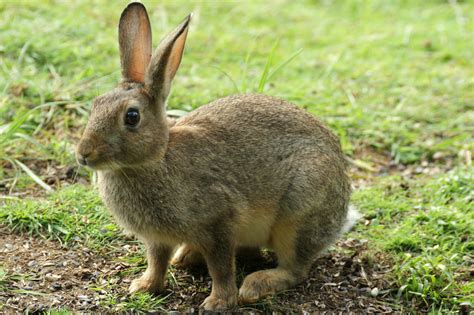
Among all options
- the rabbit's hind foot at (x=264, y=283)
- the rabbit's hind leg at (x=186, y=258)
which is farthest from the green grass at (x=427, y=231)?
the rabbit's hind leg at (x=186, y=258)

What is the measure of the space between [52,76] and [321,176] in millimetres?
3319

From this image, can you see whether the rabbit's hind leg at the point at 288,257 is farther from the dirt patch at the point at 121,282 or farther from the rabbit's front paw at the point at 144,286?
the rabbit's front paw at the point at 144,286

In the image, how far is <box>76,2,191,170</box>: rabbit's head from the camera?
432 cm

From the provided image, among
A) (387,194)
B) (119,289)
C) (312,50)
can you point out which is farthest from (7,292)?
(312,50)

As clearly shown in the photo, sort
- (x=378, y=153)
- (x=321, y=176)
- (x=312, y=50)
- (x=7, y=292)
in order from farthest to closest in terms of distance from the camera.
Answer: (x=312, y=50), (x=378, y=153), (x=321, y=176), (x=7, y=292)

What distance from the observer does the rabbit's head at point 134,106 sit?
4.32 metres

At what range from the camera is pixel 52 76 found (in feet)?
24.2

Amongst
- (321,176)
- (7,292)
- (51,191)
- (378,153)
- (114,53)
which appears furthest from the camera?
(114,53)

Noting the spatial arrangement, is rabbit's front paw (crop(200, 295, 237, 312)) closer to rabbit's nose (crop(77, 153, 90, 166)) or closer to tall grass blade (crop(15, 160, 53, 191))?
rabbit's nose (crop(77, 153, 90, 166))

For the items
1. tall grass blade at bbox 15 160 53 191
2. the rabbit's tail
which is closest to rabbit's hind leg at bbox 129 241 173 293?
the rabbit's tail

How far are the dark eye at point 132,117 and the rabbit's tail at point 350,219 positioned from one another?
66.4 inches

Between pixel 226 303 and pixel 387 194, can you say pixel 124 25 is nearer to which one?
pixel 226 303

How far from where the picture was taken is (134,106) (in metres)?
4.43

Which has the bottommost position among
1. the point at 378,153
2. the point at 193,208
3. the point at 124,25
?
the point at 378,153
